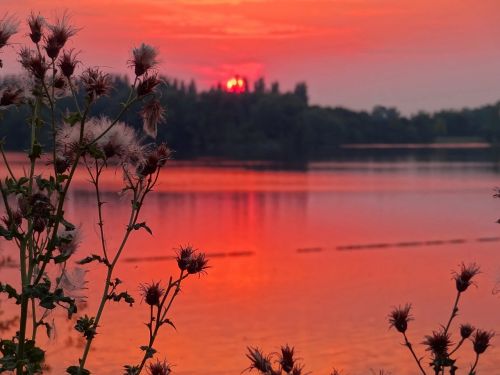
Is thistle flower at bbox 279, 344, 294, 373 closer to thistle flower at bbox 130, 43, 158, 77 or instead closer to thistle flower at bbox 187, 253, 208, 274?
thistle flower at bbox 187, 253, 208, 274

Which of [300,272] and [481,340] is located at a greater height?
[481,340]

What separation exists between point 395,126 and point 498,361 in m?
106

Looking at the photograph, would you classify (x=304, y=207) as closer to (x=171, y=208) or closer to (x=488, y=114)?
(x=171, y=208)

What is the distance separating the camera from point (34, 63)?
2828 millimetres

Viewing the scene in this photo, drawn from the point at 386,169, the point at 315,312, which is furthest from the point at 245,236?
the point at 386,169

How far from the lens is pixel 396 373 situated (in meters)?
8.98

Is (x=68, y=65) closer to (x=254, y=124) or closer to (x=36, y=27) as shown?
(x=36, y=27)

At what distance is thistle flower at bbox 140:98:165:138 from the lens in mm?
2902

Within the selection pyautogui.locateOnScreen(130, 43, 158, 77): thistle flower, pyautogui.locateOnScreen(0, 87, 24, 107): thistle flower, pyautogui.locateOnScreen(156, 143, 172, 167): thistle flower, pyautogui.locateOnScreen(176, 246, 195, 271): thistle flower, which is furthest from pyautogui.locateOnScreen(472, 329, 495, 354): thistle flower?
pyautogui.locateOnScreen(0, 87, 24, 107): thistle flower

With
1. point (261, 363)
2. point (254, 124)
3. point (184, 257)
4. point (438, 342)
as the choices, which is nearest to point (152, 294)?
point (184, 257)

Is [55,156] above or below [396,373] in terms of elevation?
above

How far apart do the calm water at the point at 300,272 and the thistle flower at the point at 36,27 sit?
514 millimetres

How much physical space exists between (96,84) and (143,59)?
13cm

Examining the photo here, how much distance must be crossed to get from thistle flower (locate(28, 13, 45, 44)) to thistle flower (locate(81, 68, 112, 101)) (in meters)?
0.20
